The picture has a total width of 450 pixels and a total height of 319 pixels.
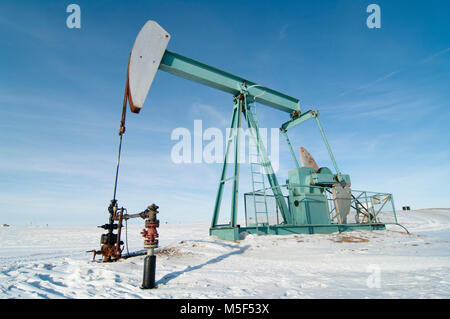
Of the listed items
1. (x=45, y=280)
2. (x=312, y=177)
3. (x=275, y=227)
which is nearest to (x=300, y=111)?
(x=312, y=177)

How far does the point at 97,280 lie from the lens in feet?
8.32

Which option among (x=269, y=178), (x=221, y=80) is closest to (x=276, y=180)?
(x=269, y=178)

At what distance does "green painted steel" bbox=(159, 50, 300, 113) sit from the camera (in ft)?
21.2

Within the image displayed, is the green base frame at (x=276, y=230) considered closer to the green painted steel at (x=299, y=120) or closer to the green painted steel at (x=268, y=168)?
the green painted steel at (x=268, y=168)

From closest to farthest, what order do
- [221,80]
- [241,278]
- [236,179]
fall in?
[241,278]
[236,179]
[221,80]

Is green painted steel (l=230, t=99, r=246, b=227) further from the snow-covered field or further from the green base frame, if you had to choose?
the snow-covered field

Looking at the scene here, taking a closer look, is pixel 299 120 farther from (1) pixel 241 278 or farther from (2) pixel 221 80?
(1) pixel 241 278

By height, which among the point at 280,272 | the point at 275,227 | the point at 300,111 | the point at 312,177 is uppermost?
the point at 300,111

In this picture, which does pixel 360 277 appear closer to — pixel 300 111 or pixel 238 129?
pixel 238 129

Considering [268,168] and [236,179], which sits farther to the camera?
[268,168]

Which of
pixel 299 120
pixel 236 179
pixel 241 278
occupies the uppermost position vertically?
pixel 299 120

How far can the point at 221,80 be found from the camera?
7.39 meters

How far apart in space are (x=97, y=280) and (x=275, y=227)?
508cm

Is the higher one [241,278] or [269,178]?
[269,178]
